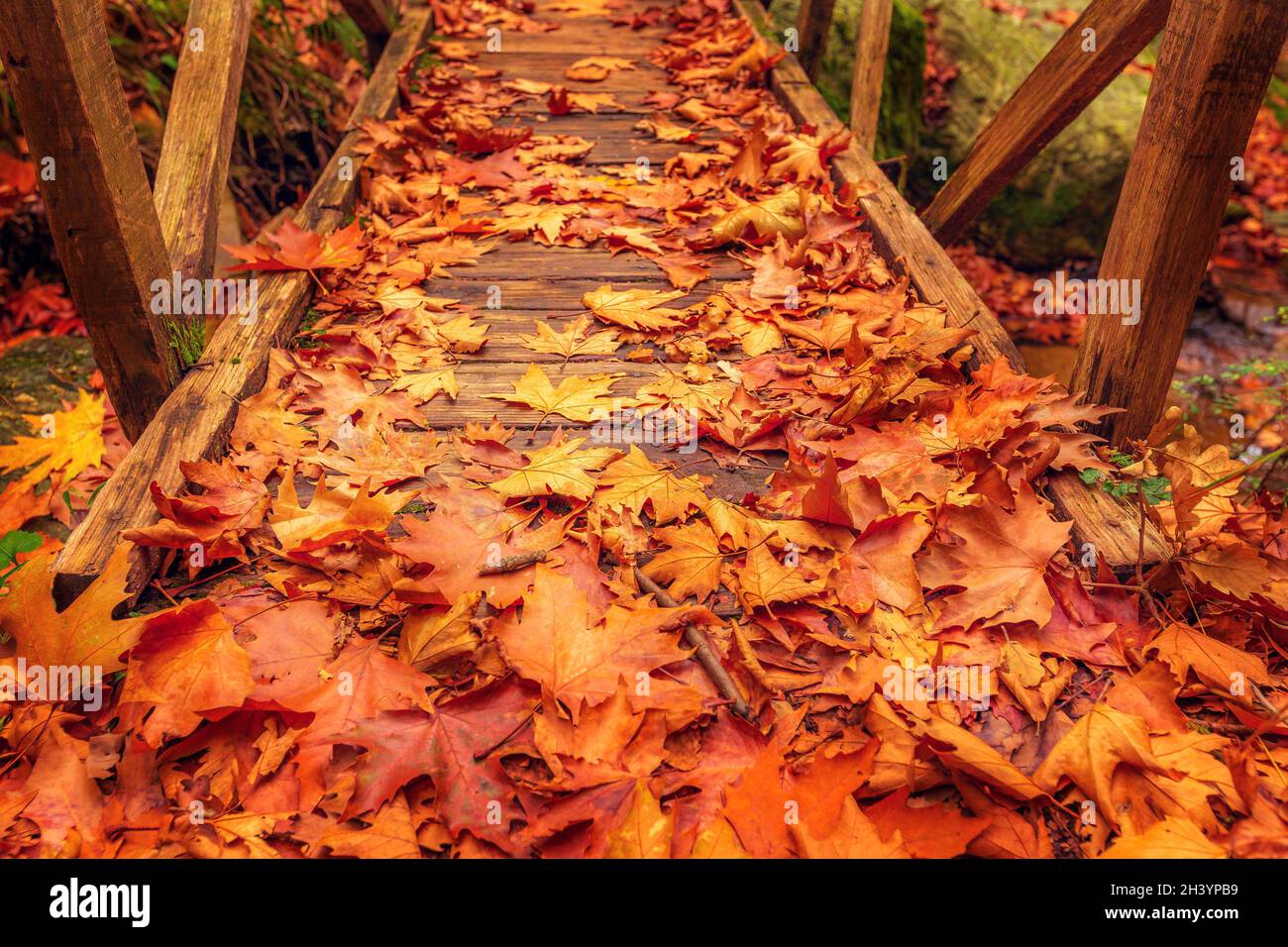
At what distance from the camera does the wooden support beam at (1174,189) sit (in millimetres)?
1664

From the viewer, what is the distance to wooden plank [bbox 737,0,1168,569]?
1.75 m

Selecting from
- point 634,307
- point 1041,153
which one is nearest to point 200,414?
point 634,307

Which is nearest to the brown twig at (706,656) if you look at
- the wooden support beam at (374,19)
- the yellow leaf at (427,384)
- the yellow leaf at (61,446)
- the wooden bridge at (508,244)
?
the wooden bridge at (508,244)

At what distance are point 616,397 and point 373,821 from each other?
129cm

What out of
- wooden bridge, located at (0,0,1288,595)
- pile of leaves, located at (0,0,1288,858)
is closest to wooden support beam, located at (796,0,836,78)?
wooden bridge, located at (0,0,1288,595)

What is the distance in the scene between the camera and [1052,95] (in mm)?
2512

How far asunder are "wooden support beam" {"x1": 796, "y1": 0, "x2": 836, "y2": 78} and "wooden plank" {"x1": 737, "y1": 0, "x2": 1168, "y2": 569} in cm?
85

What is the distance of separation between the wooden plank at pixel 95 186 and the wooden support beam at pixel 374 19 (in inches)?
97.8

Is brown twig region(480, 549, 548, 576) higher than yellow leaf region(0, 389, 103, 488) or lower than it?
higher

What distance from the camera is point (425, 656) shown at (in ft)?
4.94

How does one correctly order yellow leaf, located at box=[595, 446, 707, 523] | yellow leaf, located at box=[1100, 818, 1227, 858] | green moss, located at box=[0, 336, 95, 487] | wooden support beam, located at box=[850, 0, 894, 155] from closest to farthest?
yellow leaf, located at box=[1100, 818, 1227, 858]
yellow leaf, located at box=[595, 446, 707, 523]
green moss, located at box=[0, 336, 95, 487]
wooden support beam, located at box=[850, 0, 894, 155]

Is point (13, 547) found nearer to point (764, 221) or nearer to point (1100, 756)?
point (1100, 756)

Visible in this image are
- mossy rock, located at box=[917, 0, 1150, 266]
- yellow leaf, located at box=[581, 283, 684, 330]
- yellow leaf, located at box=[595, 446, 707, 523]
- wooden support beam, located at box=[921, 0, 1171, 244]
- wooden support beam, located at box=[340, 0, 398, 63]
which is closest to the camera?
yellow leaf, located at box=[595, 446, 707, 523]

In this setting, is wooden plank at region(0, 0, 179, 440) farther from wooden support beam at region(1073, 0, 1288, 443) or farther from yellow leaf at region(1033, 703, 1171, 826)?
wooden support beam at region(1073, 0, 1288, 443)
